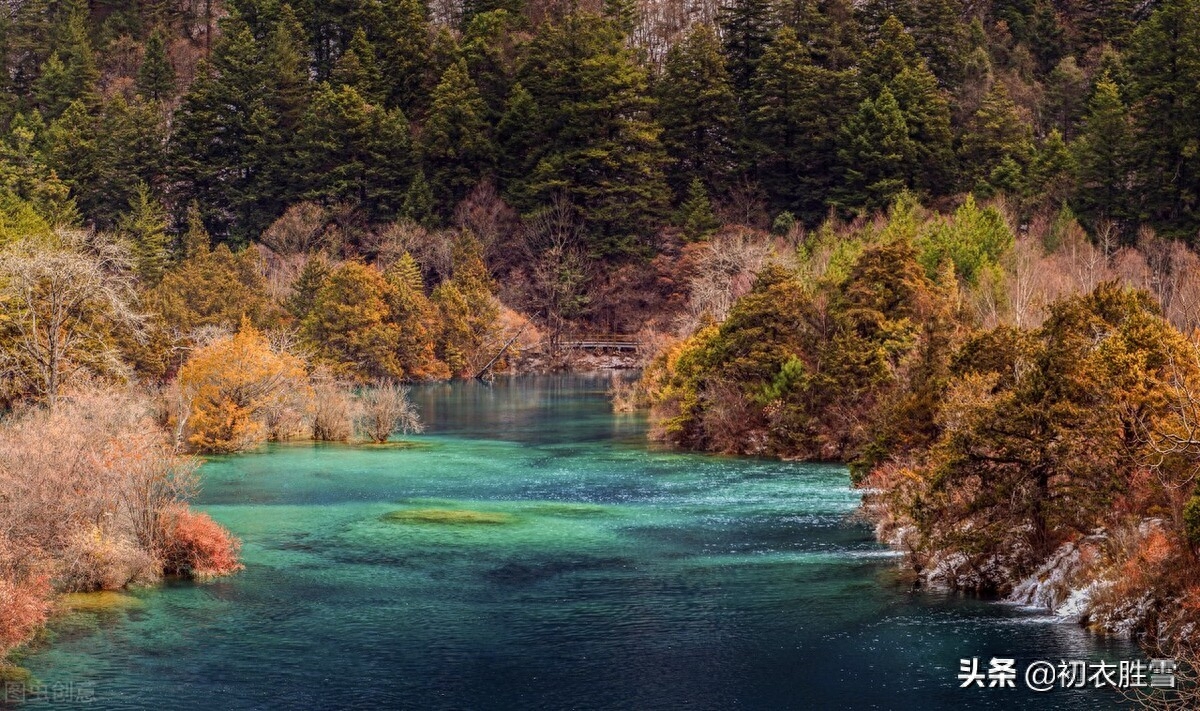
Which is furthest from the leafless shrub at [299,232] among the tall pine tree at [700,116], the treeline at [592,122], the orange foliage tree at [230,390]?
the orange foliage tree at [230,390]

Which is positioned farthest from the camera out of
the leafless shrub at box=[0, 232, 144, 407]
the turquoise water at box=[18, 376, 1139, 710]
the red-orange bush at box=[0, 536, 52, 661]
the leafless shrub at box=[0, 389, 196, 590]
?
the leafless shrub at box=[0, 232, 144, 407]

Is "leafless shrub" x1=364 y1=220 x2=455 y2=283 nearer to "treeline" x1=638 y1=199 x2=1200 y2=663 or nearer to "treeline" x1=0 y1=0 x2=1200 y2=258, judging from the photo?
"treeline" x1=0 y1=0 x2=1200 y2=258

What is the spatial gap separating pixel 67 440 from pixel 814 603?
15.9 m

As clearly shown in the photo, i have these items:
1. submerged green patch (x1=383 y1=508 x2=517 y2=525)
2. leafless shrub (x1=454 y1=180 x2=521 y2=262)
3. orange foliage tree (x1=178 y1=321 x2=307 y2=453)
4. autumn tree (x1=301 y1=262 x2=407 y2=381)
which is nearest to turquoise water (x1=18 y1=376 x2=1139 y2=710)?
submerged green patch (x1=383 y1=508 x2=517 y2=525)

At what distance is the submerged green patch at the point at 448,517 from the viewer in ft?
120

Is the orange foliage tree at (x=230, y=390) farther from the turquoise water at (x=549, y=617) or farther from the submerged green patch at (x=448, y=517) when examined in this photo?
the submerged green patch at (x=448, y=517)

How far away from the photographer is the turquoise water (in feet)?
68.7

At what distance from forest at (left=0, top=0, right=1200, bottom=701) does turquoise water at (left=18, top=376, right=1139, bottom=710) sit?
1.87 metres

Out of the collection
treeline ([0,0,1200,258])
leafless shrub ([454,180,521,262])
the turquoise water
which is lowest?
the turquoise water

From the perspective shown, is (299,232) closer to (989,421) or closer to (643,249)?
(643,249)

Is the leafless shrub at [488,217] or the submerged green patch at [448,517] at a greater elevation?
the leafless shrub at [488,217]

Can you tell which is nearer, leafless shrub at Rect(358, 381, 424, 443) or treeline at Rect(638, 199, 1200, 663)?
treeline at Rect(638, 199, 1200, 663)

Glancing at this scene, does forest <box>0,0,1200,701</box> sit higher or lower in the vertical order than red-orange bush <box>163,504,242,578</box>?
higher

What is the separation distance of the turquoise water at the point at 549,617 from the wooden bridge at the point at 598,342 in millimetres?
66797
